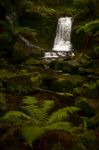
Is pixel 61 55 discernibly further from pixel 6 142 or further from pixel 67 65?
pixel 6 142

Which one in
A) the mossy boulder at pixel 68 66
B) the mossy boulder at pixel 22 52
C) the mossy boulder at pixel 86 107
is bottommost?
the mossy boulder at pixel 86 107

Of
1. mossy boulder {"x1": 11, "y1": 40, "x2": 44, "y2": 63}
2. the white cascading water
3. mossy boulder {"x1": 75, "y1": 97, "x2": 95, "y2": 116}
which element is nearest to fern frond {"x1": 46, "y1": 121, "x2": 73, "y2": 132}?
mossy boulder {"x1": 75, "y1": 97, "x2": 95, "y2": 116}

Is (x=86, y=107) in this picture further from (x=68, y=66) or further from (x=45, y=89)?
(x=68, y=66)

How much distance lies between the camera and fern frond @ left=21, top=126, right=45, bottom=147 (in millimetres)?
3651

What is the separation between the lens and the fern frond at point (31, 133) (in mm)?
3651

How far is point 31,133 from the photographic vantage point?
3729mm

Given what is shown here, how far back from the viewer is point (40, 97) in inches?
287

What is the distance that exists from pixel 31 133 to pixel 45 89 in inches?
174

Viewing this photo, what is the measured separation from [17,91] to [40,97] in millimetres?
650

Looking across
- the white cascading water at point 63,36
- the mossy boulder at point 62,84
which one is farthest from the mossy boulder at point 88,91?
the white cascading water at point 63,36

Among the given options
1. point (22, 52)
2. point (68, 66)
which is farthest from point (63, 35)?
point (68, 66)

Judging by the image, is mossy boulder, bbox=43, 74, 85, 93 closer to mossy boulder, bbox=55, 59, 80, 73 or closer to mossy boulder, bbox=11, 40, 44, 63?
mossy boulder, bbox=55, 59, 80, 73

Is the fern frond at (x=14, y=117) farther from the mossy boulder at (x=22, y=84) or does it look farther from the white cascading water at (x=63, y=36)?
the white cascading water at (x=63, y=36)

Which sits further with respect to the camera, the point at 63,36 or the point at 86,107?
the point at 63,36
